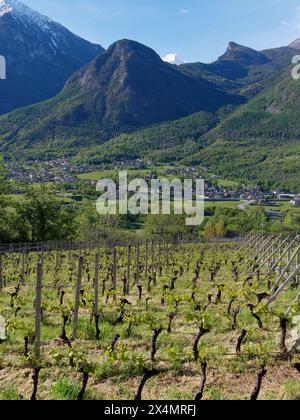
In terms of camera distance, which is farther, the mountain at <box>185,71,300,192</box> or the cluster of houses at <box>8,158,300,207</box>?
the mountain at <box>185,71,300,192</box>

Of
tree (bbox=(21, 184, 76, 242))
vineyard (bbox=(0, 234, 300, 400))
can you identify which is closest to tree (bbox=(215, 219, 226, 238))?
tree (bbox=(21, 184, 76, 242))

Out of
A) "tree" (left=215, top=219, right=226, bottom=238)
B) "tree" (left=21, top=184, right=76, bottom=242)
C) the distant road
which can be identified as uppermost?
"tree" (left=21, top=184, right=76, bottom=242)

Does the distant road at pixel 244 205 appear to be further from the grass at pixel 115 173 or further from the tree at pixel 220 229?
the grass at pixel 115 173

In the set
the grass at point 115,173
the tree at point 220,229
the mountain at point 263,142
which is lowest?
the tree at point 220,229

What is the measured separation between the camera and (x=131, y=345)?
895 centimetres

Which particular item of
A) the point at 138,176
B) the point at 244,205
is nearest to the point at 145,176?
the point at 138,176

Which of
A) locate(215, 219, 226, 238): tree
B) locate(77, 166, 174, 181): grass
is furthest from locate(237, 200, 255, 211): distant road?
locate(77, 166, 174, 181): grass

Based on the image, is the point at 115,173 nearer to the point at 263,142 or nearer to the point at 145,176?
the point at 145,176

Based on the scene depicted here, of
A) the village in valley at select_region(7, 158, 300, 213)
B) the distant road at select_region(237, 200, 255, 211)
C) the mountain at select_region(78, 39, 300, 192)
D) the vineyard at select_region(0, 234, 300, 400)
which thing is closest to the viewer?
the vineyard at select_region(0, 234, 300, 400)

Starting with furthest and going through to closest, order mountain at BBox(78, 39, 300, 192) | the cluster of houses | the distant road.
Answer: mountain at BBox(78, 39, 300, 192), the cluster of houses, the distant road

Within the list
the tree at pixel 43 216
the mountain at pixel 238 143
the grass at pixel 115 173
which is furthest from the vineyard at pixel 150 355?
the mountain at pixel 238 143

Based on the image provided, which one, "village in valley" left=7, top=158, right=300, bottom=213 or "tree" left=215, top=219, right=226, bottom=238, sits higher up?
"village in valley" left=7, top=158, right=300, bottom=213

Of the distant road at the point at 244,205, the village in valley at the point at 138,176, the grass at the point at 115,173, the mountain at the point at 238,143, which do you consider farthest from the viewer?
the mountain at the point at 238,143

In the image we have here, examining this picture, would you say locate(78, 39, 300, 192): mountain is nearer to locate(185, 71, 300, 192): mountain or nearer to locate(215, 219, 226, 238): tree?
locate(185, 71, 300, 192): mountain
